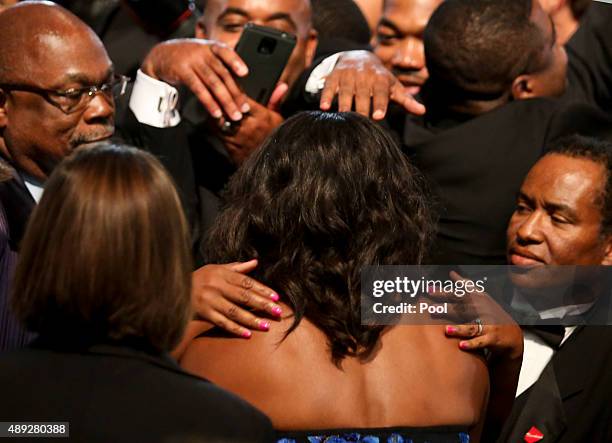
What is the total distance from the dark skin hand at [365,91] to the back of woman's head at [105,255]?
1.22m

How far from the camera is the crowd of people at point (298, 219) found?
1.66 m

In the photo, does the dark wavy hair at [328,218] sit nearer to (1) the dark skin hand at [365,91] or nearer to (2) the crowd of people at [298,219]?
(2) the crowd of people at [298,219]

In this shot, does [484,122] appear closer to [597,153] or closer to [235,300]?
[597,153]

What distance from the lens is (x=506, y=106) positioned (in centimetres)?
296

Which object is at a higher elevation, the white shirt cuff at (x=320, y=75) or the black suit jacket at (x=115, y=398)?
the black suit jacket at (x=115, y=398)

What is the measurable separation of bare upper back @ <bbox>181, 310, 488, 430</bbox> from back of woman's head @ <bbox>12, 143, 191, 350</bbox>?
0.36 m

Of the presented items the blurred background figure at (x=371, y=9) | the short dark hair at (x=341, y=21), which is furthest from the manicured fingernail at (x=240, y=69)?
Result: the blurred background figure at (x=371, y=9)

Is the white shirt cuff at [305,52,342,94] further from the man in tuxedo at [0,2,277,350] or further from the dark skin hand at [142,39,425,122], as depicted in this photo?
the man in tuxedo at [0,2,277,350]

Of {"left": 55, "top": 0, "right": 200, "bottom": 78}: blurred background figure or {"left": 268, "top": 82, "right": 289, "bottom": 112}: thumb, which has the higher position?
{"left": 268, "top": 82, "right": 289, "bottom": 112}: thumb

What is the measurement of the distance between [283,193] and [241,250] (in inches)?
5.9

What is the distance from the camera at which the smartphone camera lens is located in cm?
288

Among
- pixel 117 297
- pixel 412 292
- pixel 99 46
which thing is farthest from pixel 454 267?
pixel 117 297

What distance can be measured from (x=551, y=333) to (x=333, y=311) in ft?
2.77

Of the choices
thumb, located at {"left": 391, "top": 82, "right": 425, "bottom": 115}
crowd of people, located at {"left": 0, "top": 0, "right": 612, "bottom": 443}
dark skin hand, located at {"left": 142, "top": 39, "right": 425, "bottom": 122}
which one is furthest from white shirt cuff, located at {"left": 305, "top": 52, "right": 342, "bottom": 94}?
thumb, located at {"left": 391, "top": 82, "right": 425, "bottom": 115}
